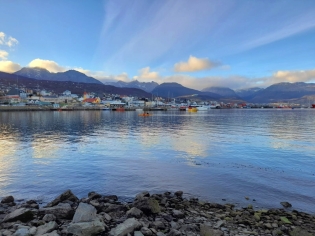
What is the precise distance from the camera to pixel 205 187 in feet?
45.2

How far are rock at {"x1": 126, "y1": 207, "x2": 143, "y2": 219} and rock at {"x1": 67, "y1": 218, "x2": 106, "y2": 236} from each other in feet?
5.82

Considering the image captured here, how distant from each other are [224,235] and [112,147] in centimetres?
2065

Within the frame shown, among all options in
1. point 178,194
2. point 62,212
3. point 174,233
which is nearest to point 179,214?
point 174,233

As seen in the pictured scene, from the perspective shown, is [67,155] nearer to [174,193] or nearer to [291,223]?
[174,193]

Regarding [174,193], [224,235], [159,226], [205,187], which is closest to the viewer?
[224,235]

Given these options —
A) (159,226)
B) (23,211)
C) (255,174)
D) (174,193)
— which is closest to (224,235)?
(159,226)

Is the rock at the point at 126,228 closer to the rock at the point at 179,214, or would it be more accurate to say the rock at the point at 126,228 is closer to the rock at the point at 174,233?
the rock at the point at 174,233

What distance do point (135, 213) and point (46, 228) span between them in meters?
3.00

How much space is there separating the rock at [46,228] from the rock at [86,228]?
2.26ft

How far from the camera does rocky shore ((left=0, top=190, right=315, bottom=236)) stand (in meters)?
7.43

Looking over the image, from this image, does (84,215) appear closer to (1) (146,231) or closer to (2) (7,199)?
(1) (146,231)

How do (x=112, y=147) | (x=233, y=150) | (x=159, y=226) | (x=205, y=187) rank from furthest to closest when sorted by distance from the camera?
(x=112, y=147)
(x=233, y=150)
(x=205, y=187)
(x=159, y=226)

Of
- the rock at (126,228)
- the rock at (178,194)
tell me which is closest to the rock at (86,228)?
the rock at (126,228)

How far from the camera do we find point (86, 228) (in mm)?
7102
